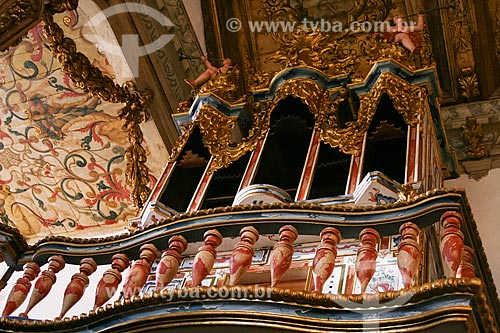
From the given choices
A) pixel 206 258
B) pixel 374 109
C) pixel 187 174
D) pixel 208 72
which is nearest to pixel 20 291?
pixel 206 258

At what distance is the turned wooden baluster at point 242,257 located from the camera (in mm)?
4520

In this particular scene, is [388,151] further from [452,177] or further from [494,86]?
[494,86]

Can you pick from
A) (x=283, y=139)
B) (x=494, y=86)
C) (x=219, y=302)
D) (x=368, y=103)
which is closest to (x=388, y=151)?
(x=368, y=103)

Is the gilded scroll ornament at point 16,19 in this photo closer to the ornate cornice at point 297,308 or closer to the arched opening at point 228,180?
the arched opening at point 228,180

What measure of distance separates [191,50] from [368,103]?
2236 mm

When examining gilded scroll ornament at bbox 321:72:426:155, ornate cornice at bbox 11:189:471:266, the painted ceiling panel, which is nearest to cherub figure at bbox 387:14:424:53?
gilded scroll ornament at bbox 321:72:426:155

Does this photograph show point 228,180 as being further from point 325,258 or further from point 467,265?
point 467,265

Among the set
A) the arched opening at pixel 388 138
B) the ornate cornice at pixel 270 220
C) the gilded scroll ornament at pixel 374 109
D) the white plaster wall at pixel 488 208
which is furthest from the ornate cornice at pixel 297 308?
the white plaster wall at pixel 488 208

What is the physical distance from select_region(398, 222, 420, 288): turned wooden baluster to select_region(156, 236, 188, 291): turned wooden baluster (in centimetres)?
120

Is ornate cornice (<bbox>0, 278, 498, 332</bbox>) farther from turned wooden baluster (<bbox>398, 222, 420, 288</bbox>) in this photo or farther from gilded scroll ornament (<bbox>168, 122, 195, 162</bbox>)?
gilded scroll ornament (<bbox>168, 122, 195, 162</bbox>)

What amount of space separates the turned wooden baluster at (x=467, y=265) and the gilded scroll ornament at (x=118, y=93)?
3274 mm

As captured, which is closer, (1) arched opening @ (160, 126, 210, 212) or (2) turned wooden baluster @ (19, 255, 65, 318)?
(2) turned wooden baluster @ (19, 255, 65, 318)

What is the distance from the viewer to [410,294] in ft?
12.9

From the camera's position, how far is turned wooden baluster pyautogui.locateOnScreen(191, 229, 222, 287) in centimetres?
461
